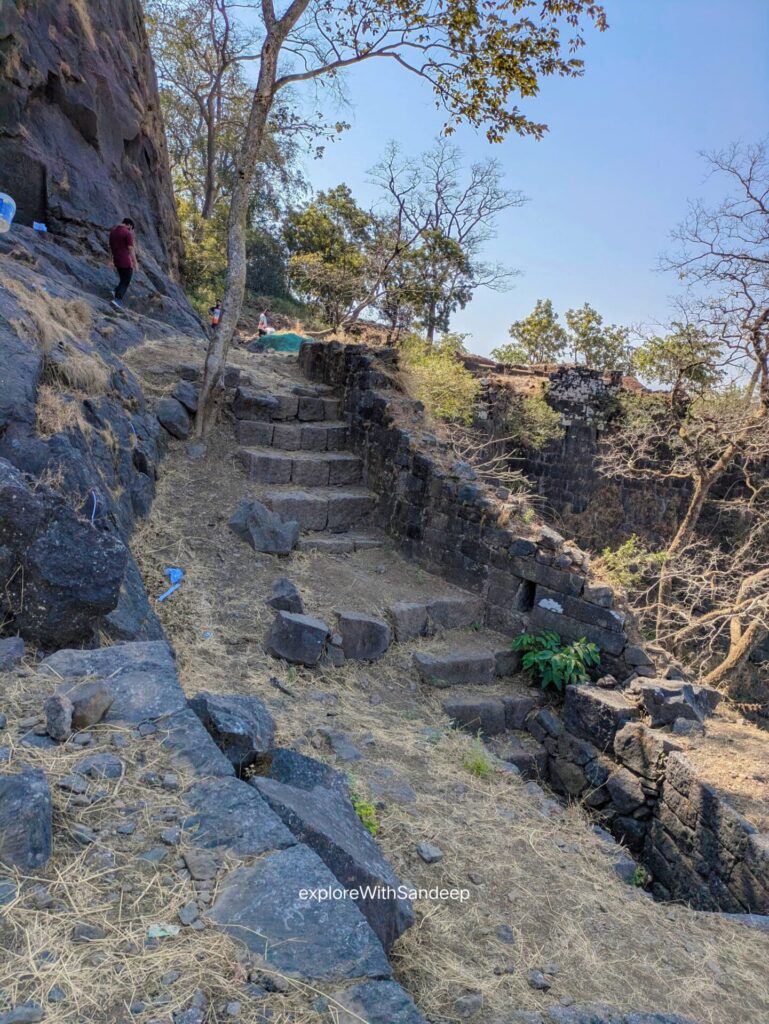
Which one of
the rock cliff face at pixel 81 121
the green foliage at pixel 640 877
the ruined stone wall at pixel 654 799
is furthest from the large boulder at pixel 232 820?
the rock cliff face at pixel 81 121

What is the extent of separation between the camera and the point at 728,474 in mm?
11906

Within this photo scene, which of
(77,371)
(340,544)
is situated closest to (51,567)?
(77,371)

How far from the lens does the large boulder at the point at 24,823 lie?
1.78 m

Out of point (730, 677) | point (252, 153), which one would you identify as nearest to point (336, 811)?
point (252, 153)

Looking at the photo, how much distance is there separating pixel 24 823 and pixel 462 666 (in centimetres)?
450

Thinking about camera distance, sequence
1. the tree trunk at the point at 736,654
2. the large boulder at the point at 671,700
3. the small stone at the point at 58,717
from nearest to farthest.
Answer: the small stone at the point at 58,717, the large boulder at the point at 671,700, the tree trunk at the point at 736,654

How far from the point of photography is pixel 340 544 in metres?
7.11

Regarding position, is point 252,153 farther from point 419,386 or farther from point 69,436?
point 69,436

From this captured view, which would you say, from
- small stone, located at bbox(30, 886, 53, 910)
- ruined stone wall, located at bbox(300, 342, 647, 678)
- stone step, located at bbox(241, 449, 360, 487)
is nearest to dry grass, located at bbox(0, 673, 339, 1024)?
small stone, located at bbox(30, 886, 53, 910)

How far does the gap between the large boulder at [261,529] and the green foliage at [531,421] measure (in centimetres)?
786

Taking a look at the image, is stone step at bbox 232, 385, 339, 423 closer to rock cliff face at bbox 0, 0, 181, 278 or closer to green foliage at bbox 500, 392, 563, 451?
rock cliff face at bbox 0, 0, 181, 278

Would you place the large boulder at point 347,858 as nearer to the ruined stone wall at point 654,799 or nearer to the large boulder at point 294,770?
the large boulder at point 294,770

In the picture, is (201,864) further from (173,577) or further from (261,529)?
(261,529)

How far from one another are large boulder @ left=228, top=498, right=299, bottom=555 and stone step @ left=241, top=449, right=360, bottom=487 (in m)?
1.05
